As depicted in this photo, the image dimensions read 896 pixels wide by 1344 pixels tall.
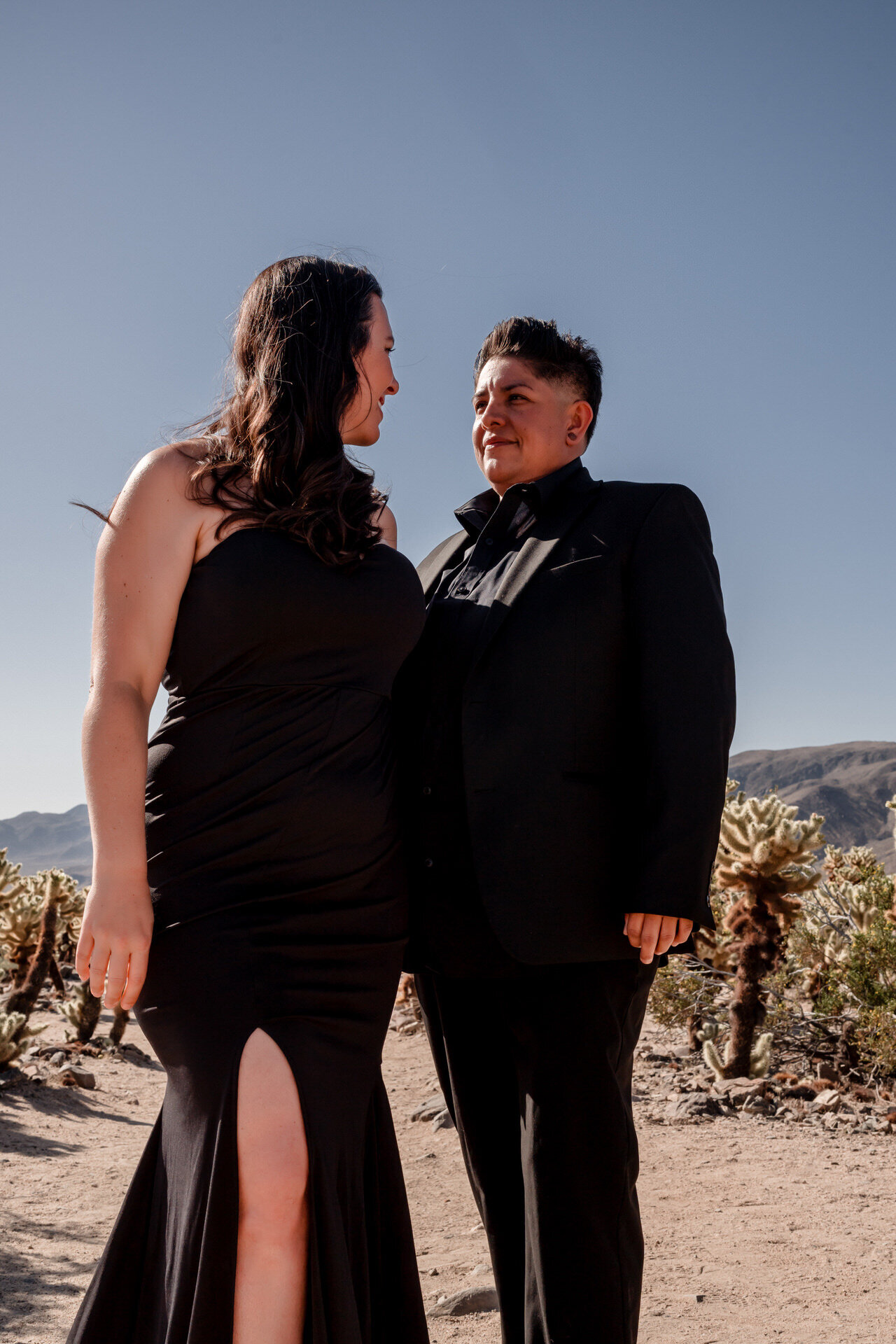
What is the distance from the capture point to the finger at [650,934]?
7.38 feet

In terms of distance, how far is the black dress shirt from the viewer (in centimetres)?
235

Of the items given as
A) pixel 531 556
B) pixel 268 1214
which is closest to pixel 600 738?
pixel 531 556

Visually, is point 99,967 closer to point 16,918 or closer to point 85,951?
point 85,951

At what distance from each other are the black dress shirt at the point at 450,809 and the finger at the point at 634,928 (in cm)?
21

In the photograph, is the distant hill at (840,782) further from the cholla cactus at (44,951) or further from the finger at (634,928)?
the finger at (634,928)

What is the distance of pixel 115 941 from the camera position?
1.78m

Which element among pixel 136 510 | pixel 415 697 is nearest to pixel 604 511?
pixel 415 697

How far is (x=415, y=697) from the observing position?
8.48 feet

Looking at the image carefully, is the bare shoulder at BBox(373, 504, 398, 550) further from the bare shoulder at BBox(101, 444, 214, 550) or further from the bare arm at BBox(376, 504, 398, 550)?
the bare shoulder at BBox(101, 444, 214, 550)

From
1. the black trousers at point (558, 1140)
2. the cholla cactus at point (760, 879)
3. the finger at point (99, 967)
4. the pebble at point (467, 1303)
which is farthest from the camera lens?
the cholla cactus at point (760, 879)

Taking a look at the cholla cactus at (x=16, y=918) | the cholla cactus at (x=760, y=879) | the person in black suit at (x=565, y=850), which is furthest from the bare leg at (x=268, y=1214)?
the cholla cactus at (x=16, y=918)

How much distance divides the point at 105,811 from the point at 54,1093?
22.5ft

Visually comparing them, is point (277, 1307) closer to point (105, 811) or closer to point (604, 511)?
point (105, 811)

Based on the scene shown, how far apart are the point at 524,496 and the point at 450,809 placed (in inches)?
34.3
